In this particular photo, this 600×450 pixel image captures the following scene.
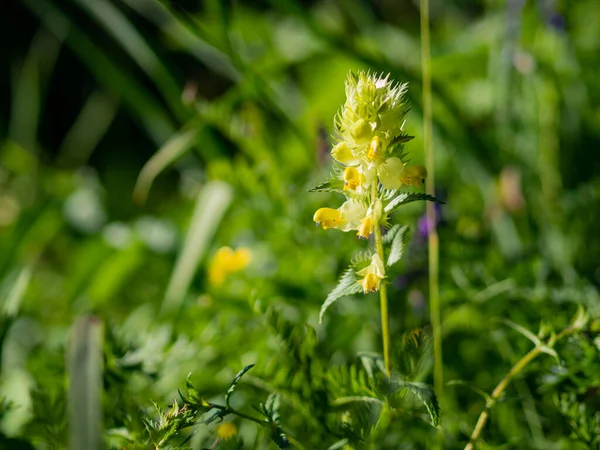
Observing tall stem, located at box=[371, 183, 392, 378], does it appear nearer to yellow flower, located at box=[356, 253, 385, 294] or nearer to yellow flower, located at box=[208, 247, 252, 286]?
yellow flower, located at box=[356, 253, 385, 294]

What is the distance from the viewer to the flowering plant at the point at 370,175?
0.61 metres

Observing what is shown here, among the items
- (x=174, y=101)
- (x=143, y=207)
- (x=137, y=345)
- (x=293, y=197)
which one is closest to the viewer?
(x=137, y=345)

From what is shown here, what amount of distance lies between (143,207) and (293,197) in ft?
4.75

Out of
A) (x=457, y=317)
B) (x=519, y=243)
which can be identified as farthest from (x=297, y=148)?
(x=457, y=317)

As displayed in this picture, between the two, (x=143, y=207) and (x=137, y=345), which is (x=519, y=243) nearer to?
(x=137, y=345)

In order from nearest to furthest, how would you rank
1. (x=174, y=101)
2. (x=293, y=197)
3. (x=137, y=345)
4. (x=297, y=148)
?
(x=137, y=345), (x=293, y=197), (x=174, y=101), (x=297, y=148)

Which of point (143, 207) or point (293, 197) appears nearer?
point (293, 197)

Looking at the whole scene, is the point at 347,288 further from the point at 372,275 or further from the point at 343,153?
the point at 343,153

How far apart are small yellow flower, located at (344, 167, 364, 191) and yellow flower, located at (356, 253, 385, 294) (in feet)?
0.24

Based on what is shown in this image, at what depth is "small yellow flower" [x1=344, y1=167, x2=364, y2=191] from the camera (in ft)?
2.02

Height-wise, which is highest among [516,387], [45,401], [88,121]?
[88,121]

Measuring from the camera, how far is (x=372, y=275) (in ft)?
1.99

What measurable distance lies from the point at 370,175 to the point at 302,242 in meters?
0.56

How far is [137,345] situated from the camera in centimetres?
91
